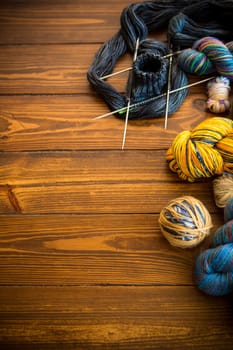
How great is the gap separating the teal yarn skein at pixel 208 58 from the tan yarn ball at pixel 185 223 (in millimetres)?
457

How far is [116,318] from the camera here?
826 millimetres

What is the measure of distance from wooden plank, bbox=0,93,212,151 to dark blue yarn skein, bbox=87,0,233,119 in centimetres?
4

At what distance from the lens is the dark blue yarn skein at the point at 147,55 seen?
1.09 m

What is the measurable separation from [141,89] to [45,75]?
368 mm

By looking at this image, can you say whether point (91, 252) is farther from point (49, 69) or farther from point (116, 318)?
point (49, 69)

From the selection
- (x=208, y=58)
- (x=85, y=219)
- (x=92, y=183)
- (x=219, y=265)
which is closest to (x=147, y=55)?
(x=208, y=58)

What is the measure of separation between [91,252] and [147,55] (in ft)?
2.04

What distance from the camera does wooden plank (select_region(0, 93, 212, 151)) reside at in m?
1.08

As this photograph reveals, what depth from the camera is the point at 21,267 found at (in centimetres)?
91

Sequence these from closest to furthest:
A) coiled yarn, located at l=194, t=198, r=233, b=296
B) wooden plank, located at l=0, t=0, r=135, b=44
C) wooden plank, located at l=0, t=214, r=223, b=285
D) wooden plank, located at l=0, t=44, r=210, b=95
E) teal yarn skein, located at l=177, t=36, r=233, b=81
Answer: coiled yarn, located at l=194, t=198, r=233, b=296 → wooden plank, located at l=0, t=214, r=223, b=285 → teal yarn skein, located at l=177, t=36, r=233, b=81 → wooden plank, located at l=0, t=44, r=210, b=95 → wooden plank, located at l=0, t=0, r=135, b=44

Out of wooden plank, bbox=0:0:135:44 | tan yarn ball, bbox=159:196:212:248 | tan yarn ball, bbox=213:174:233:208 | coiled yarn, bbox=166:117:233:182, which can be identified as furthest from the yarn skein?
wooden plank, bbox=0:0:135:44

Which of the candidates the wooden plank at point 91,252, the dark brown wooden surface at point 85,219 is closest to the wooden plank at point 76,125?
the dark brown wooden surface at point 85,219

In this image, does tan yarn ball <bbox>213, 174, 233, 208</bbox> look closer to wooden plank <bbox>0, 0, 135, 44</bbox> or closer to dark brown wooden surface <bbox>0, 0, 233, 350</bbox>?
dark brown wooden surface <bbox>0, 0, 233, 350</bbox>

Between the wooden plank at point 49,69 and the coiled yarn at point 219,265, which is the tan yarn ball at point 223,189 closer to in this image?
the coiled yarn at point 219,265
